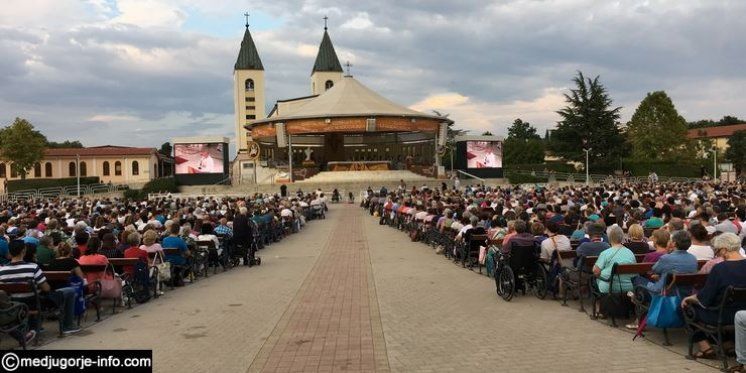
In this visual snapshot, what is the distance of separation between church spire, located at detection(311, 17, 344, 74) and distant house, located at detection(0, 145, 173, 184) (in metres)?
31.9

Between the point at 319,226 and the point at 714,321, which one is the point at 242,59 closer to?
the point at 319,226

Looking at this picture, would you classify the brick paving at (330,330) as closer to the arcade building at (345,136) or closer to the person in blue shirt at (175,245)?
the person in blue shirt at (175,245)

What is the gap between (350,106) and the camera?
58.5m

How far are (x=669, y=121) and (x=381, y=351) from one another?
2759 inches

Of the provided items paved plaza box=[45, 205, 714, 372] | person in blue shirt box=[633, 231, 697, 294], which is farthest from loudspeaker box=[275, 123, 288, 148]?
person in blue shirt box=[633, 231, 697, 294]

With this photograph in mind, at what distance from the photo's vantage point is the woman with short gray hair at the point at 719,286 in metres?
5.93

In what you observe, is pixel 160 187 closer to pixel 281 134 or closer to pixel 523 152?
pixel 281 134

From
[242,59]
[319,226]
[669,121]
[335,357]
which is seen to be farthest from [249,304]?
[242,59]

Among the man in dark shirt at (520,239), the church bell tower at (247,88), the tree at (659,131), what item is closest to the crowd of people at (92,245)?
the man in dark shirt at (520,239)

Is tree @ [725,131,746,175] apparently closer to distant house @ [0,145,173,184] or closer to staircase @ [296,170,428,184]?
staircase @ [296,170,428,184]

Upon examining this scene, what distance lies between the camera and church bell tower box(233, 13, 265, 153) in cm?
8975

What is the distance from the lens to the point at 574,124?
66.8 m

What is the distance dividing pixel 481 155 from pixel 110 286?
173 ft

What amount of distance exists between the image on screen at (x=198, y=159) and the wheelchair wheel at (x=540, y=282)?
49.8 metres
